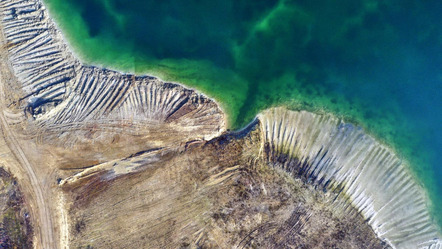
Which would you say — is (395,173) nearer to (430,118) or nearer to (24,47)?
(430,118)

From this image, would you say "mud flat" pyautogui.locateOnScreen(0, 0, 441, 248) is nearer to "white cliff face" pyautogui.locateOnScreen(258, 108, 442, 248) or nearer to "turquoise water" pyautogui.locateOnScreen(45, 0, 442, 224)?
"white cliff face" pyautogui.locateOnScreen(258, 108, 442, 248)

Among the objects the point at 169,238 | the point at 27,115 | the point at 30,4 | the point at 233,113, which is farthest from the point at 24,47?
the point at 169,238

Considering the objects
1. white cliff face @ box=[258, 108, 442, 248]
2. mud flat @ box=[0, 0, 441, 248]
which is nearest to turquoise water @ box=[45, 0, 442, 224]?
white cliff face @ box=[258, 108, 442, 248]

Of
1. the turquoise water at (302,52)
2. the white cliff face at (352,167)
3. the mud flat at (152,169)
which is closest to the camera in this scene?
the mud flat at (152,169)

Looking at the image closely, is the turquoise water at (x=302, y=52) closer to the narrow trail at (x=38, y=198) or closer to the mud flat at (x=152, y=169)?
the mud flat at (x=152, y=169)

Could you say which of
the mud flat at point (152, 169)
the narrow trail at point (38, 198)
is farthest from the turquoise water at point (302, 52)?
the narrow trail at point (38, 198)

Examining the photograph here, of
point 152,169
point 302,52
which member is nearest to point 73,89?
point 152,169

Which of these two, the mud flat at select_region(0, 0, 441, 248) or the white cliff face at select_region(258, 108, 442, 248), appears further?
the white cliff face at select_region(258, 108, 442, 248)
